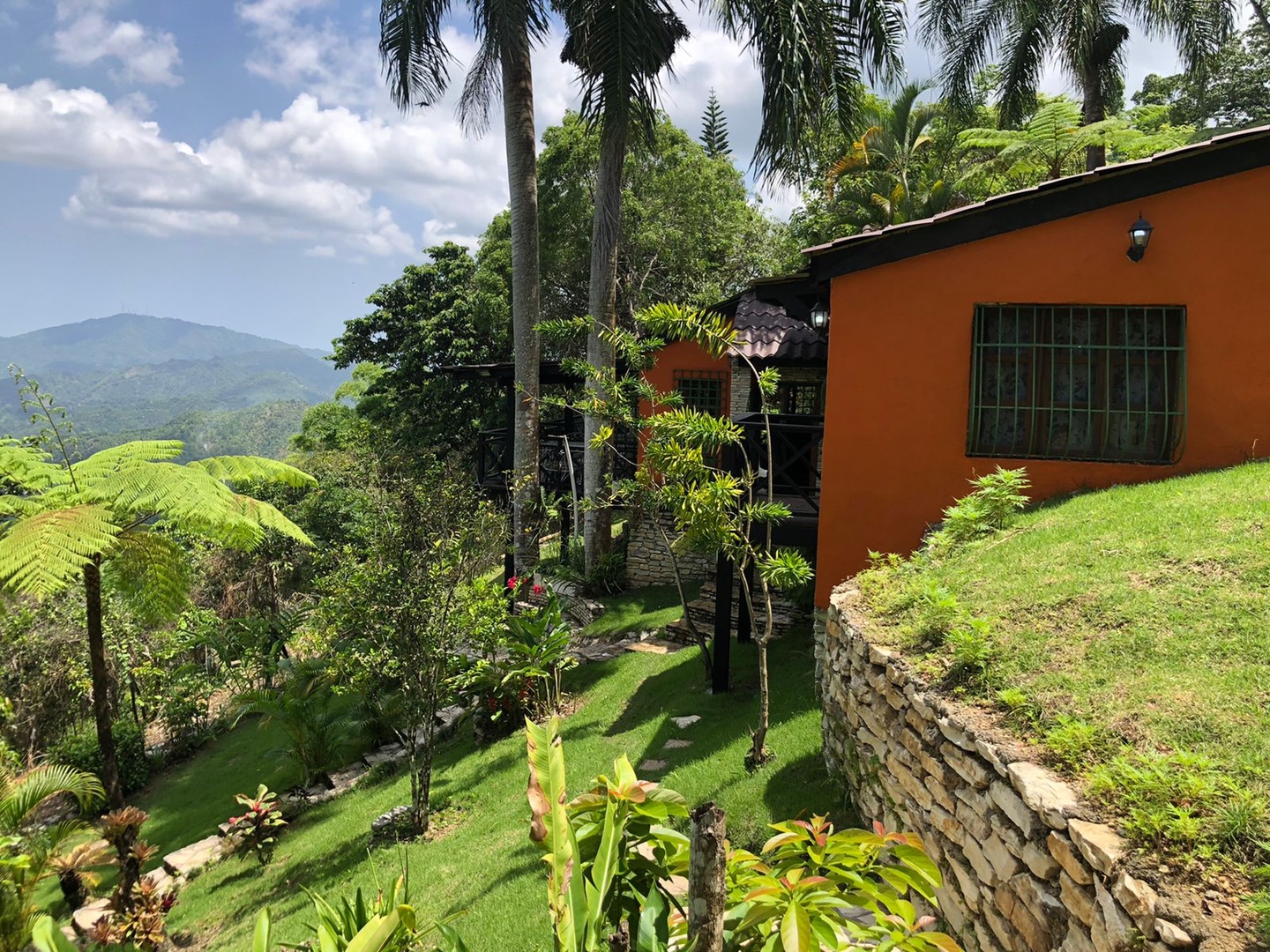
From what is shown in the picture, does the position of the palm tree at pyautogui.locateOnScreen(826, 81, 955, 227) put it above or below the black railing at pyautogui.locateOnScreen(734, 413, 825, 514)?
above

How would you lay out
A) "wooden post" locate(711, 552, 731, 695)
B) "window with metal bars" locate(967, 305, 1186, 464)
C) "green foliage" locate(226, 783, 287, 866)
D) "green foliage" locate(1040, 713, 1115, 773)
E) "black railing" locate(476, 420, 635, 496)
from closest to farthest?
"green foliage" locate(1040, 713, 1115, 773) → "window with metal bars" locate(967, 305, 1186, 464) → "green foliage" locate(226, 783, 287, 866) → "wooden post" locate(711, 552, 731, 695) → "black railing" locate(476, 420, 635, 496)

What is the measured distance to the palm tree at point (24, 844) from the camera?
6.05 m

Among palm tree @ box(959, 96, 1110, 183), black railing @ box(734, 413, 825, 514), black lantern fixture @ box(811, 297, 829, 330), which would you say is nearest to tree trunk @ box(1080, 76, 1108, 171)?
palm tree @ box(959, 96, 1110, 183)

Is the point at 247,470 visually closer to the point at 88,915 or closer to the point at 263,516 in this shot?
the point at 263,516

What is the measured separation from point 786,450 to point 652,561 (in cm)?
584

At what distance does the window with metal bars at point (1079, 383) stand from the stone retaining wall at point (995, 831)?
3.12 meters

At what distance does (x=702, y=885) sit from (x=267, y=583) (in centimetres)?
1992

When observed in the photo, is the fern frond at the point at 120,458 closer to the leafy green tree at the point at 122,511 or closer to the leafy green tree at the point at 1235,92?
the leafy green tree at the point at 122,511

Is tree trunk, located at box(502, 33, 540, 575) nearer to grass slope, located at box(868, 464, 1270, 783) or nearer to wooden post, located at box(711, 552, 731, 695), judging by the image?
wooden post, located at box(711, 552, 731, 695)

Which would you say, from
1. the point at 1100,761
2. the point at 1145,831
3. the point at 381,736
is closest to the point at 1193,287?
the point at 1100,761

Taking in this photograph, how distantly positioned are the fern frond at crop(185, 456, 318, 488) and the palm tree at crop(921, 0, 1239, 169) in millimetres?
15132

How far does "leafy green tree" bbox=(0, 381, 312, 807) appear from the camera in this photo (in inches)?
244

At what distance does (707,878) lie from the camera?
163 centimetres

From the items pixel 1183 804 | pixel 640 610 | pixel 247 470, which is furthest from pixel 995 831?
pixel 640 610
